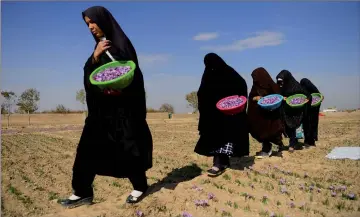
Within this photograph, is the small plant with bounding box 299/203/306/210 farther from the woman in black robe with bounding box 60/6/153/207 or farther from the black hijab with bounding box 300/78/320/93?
the black hijab with bounding box 300/78/320/93

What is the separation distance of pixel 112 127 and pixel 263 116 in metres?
4.32

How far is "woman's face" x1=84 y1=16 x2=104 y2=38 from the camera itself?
13.2ft

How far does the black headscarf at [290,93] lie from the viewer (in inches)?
333

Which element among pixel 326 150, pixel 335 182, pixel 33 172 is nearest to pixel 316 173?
pixel 335 182

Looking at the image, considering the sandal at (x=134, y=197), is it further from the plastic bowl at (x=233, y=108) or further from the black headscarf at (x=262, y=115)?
the black headscarf at (x=262, y=115)

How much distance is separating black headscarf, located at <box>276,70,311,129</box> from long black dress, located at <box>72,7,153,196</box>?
5325 mm

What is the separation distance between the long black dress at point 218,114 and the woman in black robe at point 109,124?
1.82m

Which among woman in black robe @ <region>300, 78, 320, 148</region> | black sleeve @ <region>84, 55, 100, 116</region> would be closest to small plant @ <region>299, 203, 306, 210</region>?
black sleeve @ <region>84, 55, 100, 116</region>

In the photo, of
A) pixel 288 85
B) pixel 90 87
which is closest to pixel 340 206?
pixel 90 87

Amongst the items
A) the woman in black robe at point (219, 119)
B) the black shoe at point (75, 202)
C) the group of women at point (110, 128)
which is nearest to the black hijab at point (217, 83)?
the woman in black robe at point (219, 119)

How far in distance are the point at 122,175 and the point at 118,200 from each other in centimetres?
48

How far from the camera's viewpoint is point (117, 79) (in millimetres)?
3639

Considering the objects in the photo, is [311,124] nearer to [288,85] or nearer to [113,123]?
[288,85]

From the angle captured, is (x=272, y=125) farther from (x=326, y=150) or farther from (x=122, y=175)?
(x=122, y=175)
